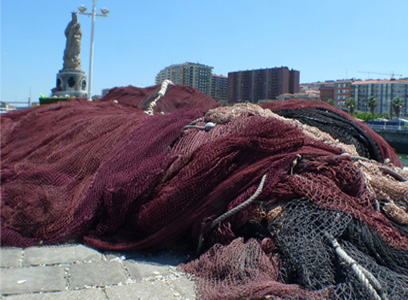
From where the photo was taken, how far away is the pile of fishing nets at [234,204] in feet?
6.99

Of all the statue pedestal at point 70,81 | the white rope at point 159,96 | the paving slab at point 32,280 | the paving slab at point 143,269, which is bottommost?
the paving slab at point 32,280

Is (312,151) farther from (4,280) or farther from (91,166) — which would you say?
(4,280)

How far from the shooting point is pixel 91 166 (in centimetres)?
336

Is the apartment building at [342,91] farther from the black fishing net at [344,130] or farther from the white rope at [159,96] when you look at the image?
the black fishing net at [344,130]

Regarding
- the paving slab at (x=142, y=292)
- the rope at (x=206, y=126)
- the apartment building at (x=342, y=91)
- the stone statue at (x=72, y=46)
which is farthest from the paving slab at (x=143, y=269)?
the apartment building at (x=342, y=91)

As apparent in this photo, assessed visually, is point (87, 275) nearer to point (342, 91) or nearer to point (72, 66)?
point (72, 66)

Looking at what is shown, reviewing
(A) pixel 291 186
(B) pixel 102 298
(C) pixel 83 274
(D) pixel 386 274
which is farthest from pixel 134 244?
(D) pixel 386 274

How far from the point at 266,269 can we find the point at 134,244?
3.39ft

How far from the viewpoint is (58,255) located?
2.62 m

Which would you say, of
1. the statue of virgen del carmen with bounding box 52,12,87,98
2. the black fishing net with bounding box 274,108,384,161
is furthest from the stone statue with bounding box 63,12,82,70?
the black fishing net with bounding box 274,108,384,161

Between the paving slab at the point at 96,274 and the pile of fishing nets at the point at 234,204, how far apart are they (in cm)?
27

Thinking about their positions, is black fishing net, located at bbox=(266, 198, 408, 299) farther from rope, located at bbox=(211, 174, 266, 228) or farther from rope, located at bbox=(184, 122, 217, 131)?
rope, located at bbox=(184, 122, 217, 131)

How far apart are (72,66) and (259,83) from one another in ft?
213

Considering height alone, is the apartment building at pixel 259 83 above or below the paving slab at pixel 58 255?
above
